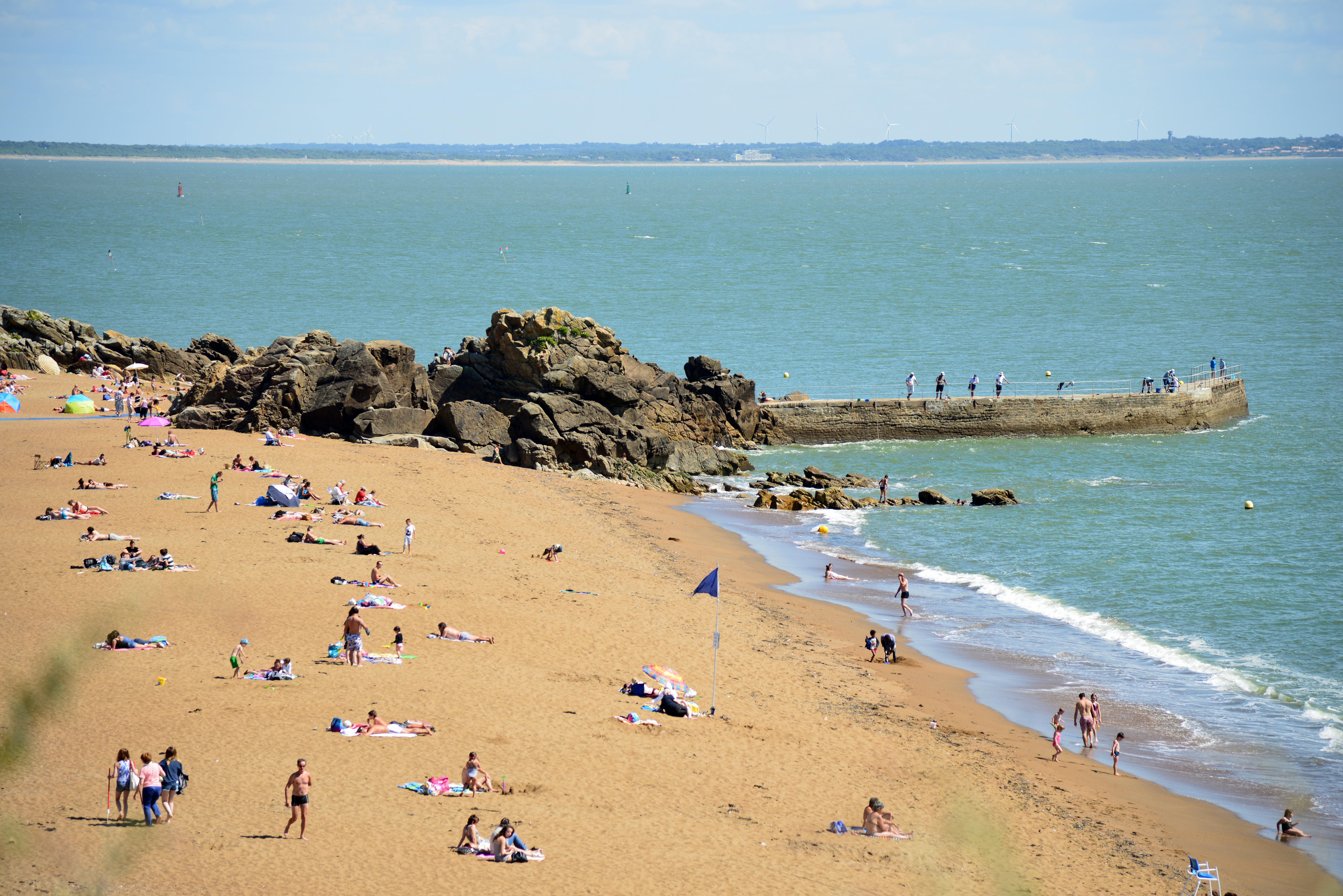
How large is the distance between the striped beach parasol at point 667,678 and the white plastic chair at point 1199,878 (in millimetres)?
8081

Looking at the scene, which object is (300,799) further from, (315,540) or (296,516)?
(296,516)

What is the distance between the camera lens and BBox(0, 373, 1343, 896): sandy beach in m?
13.8

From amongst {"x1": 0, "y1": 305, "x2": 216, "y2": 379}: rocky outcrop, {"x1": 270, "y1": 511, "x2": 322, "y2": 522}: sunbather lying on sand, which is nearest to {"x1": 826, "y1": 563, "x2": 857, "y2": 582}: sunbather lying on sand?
{"x1": 270, "y1": 511, "x2": 322, "y2": 522}: sunbather lying on sand

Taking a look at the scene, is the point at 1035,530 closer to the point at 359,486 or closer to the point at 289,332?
the point at 359,486

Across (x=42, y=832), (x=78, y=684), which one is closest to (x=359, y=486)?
(x=78, y=684)

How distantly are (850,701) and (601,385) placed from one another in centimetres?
2024

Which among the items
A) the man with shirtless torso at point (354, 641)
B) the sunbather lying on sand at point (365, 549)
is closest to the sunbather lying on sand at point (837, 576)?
the sunbather lying on sand at point (365, 549)

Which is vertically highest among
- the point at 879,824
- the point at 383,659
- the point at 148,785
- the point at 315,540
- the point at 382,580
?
the point at 148,785

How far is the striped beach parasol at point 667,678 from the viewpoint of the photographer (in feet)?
64.6

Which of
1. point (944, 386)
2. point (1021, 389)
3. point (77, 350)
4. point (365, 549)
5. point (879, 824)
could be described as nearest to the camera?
point (879, 824)

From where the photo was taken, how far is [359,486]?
3069 cm

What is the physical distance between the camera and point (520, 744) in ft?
55.7

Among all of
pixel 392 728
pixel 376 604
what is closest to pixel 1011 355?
pixel 376 604

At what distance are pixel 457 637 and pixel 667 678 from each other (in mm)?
3985
